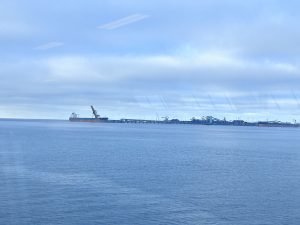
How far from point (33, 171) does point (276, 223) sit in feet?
51.4

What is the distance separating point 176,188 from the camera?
880 inches

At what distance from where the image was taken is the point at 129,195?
65.7ft

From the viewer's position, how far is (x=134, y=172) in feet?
91.5

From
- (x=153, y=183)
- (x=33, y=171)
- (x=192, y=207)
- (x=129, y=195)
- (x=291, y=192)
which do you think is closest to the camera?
(x=192, y=207)

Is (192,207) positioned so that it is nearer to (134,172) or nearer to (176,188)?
(176,188)

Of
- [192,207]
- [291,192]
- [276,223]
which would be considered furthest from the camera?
[291,192]

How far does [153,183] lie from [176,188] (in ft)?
6.00

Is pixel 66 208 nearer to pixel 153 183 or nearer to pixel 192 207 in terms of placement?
pixel 192 207

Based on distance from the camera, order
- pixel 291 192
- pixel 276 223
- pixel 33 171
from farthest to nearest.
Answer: pixel 33 171, pixel 291 192, pixel 276 223

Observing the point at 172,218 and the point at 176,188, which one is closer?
the point at 172,218

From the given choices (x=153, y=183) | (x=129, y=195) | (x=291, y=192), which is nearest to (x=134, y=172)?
(x=153, y=183)

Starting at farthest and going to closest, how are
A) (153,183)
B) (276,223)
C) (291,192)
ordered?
(153,183), (291,192), (276,223)

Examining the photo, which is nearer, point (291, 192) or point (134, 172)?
point (291, 192)

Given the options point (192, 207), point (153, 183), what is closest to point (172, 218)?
point (192, 207)
